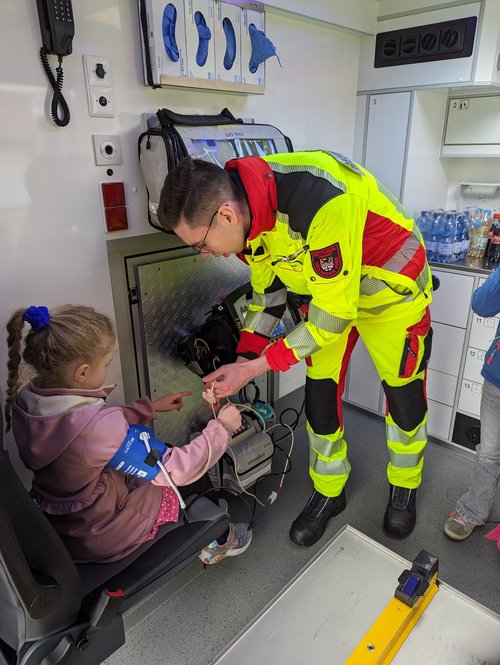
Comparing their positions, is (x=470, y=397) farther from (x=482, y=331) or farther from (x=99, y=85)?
(x=99, y=85)

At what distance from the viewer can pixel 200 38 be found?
1.77m

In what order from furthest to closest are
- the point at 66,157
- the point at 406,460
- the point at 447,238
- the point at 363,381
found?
the point at 363,381 < the point at 447,238 < the point at 406,460 < the point at 66,157

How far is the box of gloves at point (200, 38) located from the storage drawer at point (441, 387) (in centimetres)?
179

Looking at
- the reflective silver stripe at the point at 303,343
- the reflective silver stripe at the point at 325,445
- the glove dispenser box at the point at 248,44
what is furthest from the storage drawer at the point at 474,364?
the glove dispenser box at the point at 248,44

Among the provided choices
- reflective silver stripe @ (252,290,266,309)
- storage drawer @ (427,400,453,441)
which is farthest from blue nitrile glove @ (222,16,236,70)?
storage drawer @ (427,400,453,441)

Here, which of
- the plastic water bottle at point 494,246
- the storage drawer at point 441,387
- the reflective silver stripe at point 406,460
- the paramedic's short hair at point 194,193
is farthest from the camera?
the storage drawer at point 441,387

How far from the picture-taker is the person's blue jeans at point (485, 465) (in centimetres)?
180

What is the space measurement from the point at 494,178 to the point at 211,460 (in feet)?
7.63

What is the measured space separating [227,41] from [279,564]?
2045mm

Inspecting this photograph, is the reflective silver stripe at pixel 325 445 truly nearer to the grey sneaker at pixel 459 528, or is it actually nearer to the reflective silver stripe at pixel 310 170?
the grey sneaker at pixel 459 528

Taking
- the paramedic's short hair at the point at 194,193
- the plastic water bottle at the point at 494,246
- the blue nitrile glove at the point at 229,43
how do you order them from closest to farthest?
the paramedic's short hair at the point at 194,193, the blue nitrile glove at the point at 229,43, the plastic water bottle at the point at 494,246

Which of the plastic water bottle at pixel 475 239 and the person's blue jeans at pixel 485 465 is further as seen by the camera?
the plastic water bottle at pixel 475 239

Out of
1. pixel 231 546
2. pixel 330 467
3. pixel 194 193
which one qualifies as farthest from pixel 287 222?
pixel 231 546

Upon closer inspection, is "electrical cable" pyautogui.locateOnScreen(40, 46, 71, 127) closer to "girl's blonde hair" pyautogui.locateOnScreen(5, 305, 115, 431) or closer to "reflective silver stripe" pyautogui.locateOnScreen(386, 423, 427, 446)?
"girl's blonde hair" pyautogui.locateOnScreen(5, 305, 115, 431)
